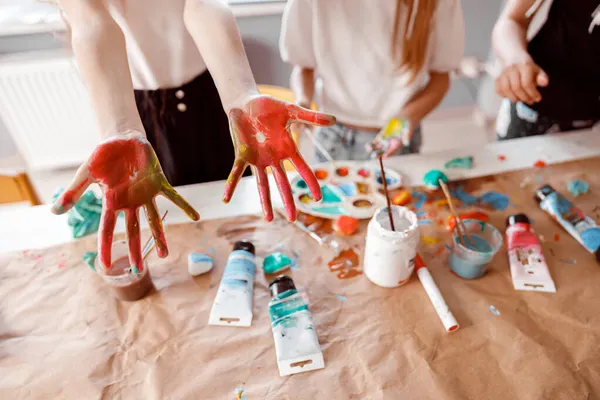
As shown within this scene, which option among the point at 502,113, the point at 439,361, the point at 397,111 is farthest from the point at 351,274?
the point at 502,113

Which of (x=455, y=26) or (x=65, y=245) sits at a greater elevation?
(x=455, y=26)

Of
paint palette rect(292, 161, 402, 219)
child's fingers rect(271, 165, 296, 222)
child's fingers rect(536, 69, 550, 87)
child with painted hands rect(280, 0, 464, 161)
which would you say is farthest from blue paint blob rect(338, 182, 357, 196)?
child's fingers rect(536, 69, 550, 87)

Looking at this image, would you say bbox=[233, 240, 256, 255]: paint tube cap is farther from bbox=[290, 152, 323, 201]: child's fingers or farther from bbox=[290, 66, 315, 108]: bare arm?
bbox=[290, 66, 315, 108]: bare arm

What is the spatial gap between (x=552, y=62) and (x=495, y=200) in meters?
0.42

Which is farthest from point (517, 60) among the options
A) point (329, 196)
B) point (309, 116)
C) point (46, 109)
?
point (46, 109)

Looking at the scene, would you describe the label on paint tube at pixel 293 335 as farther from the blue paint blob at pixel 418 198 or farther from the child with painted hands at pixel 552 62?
the child with painted hands at pixel 552 62

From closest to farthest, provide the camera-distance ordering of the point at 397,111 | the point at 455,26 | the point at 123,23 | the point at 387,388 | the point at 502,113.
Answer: the point at 387,388 < the point at 123,23 < the point at 455,26 < the point at 397,111 < the point at 502,113

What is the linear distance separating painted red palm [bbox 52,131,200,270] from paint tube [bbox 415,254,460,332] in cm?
41

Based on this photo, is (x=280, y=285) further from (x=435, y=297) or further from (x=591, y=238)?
(x=591, y=238)

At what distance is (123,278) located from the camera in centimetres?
68

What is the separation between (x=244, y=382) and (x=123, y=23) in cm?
65

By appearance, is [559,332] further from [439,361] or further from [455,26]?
[455,26]

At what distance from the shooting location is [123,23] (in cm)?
75

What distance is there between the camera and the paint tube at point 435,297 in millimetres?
658
